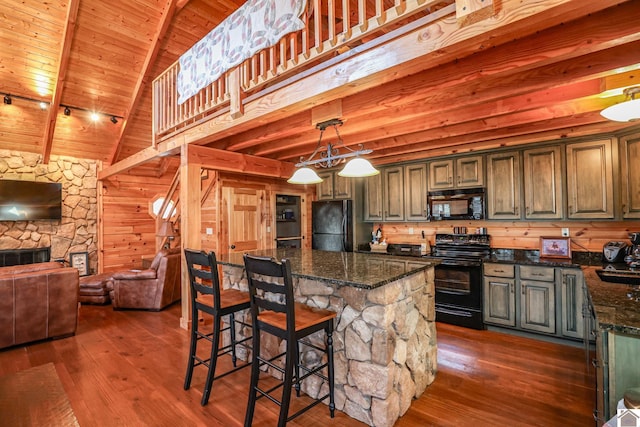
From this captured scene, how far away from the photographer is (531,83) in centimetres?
222

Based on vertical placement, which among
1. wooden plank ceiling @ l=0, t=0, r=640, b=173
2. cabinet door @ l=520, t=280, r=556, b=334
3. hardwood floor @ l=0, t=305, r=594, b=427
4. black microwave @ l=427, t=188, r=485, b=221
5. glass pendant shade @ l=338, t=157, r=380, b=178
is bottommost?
hardwood floor @ l=0, t=305, r=594, b=427

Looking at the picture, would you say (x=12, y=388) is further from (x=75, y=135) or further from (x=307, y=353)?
(x=75, y=135)

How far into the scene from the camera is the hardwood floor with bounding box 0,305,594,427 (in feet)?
7.05

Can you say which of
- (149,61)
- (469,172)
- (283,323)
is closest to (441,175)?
(469,172)

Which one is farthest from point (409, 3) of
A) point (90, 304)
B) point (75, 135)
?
point (75, 135)

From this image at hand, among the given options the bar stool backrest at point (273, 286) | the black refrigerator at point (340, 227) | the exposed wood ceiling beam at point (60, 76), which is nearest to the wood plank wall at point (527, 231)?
the black refrigerator at point (340, 227)

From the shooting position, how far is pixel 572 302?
3.20 m

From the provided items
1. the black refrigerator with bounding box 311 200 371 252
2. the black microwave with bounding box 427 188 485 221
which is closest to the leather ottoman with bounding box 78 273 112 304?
the black refrigerator with bounding box 311 200 371 252

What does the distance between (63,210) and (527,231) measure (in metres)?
8.31

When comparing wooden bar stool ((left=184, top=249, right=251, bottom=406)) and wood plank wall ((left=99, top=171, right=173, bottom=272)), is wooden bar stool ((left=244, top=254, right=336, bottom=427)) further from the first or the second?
wood plank wall ((left=99, top=171, right=173, bottom=272))

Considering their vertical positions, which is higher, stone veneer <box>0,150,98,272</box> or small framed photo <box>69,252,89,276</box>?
stone veneer <box>0,150,98,272</box>

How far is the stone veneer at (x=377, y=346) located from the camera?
2.00m

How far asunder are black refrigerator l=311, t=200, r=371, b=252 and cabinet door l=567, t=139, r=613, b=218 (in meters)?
2.75

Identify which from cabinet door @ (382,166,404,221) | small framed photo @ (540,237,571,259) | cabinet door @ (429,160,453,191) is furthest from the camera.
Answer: cabinet door @ (382,166,404,221)
